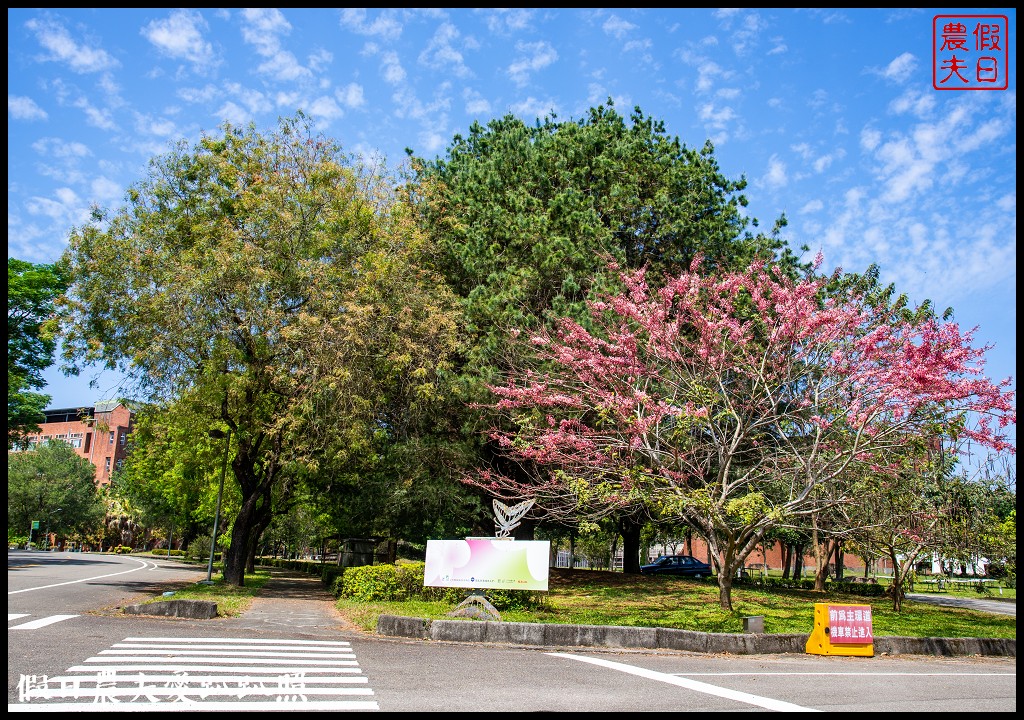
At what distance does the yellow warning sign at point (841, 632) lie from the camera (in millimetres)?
12828

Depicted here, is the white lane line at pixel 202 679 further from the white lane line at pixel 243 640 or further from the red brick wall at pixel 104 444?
the red brick wall at pixel 104 444

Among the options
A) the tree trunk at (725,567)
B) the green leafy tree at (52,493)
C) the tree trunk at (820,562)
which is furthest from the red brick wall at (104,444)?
the tree trunk at (725,567)

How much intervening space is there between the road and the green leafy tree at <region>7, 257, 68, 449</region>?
24598mm

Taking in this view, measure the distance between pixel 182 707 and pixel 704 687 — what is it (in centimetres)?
563

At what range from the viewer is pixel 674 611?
17.1 metres

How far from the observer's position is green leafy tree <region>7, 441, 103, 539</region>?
207 ft

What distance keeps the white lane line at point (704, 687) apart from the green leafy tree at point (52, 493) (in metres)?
66.7

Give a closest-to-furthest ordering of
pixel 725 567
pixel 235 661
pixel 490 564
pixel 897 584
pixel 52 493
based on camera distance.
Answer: pixel 235 661
pixel 490 564
pixel 725 567
pixel 897 584
pixel 52 493

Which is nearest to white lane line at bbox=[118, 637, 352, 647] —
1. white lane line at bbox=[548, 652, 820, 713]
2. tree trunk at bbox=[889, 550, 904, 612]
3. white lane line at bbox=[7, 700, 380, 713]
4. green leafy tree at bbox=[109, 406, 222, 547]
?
white lane line at bbox=[548, 652, 820, 713]

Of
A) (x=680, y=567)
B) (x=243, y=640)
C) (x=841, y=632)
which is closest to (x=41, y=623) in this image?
(x=243, y=640)

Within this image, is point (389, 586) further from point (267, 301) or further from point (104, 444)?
point (104, 444)

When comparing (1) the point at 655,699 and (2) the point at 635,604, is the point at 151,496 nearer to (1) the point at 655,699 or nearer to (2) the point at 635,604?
(2) the point at 635,604

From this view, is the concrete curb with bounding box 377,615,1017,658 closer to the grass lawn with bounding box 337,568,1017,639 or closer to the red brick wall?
the grass lawn with bounding box 337,568,1017,639

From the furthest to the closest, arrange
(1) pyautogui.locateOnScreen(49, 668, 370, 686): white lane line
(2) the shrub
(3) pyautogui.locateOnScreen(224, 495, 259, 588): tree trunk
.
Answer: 1. (3) pyautogui.locateOnScreen(224, 495, 259, 588): tree trunk
2. (2) the shrub
3. (1) pyautogui.locateOnScreen(49, 668, 370, 686): white lane line
